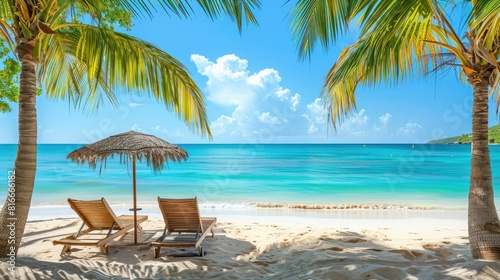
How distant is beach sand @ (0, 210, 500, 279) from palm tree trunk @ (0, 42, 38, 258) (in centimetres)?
26

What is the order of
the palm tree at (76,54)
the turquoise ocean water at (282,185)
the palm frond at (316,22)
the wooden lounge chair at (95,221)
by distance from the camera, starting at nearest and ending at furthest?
the palm tree at (76,54), the palm frond at (316,22), the wooden lounge chair at (95,221), the turquoise ocean water at (282,185)

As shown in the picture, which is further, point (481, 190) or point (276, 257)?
point (276, 257)

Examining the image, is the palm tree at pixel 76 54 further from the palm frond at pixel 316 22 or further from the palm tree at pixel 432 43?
the palm tree at pixel 432 43

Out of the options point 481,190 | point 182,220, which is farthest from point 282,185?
point 481,190

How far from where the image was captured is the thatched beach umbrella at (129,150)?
15.3 feet

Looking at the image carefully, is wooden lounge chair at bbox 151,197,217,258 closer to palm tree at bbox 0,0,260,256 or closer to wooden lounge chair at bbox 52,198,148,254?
wooden lounge chair at bbox 52,198,148,254

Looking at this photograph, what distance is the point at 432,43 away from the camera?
3.83 m

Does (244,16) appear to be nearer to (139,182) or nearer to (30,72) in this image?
(30,72)

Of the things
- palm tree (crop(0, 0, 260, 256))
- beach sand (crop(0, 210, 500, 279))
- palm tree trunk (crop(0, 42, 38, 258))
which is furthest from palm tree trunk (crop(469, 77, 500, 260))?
palm tree trunk (crop(0, 42, 38, 258))

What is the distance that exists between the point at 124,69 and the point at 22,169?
145 centimetres

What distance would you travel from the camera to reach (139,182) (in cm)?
2139

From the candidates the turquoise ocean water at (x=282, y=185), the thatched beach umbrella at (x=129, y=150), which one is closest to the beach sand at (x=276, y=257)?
the thatched beach umbrella at (x=129, y=150)

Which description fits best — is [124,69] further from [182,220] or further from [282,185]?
[282,185]

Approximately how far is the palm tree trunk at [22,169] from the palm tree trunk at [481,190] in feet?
15.0
